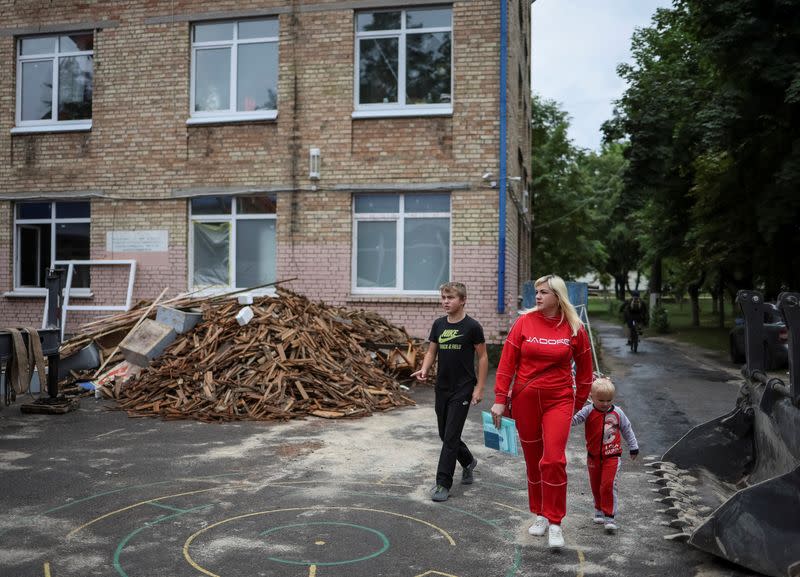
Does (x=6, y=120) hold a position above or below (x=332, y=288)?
above

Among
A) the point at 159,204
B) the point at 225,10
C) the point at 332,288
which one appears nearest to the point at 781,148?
the point at 332,288

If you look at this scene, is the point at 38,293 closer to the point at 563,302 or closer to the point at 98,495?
the point at 98,495

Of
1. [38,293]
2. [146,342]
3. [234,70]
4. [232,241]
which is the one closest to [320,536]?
[146,342]

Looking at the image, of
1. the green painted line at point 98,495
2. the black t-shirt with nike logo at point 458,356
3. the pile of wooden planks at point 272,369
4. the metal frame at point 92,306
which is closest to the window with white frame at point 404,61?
the pile of wooden planks at point 272,369

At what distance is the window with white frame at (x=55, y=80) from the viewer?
693 inches

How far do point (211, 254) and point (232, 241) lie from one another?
1.99 feet

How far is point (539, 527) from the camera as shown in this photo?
5.48 metres

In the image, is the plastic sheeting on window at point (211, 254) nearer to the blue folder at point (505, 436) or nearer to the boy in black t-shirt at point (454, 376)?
the boy in black t-shirt at point (454, 376)

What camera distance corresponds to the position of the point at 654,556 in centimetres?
508

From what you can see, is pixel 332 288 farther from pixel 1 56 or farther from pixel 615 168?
pixel 615 168

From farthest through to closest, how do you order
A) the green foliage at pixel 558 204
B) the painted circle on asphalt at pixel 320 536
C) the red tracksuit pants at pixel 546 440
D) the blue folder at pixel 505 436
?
1. the green foliage at pixel 558 204
2. the blue folder at pixel 505 436
3. the red tracksuit pants at pixel 546 440
4. the painted circle on asphalt at pixel 320 536

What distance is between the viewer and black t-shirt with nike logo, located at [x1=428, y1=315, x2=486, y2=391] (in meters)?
6.60

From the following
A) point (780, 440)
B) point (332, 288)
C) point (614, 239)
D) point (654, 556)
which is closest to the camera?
point (654, 556)

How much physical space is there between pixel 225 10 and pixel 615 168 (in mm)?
46187
